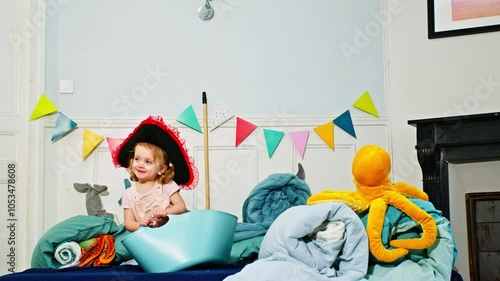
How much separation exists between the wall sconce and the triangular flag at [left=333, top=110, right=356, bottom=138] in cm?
95

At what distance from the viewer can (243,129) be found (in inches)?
151

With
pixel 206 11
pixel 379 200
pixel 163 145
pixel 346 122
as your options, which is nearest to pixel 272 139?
pixel 346 122

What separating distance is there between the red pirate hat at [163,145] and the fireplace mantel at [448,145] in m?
1.25

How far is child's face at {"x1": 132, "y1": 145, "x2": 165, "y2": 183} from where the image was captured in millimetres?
2809

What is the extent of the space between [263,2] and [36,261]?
2.01 meters

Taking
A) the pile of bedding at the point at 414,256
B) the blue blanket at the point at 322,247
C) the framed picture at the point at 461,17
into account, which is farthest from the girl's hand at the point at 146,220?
the framed picture at the point at 461,17

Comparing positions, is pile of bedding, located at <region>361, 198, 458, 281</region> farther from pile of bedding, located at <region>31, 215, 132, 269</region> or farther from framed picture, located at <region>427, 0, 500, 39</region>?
framed picture, located at <region>427, 0, 500, 39</region>

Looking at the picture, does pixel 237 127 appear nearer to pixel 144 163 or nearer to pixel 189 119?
pixel 189 119

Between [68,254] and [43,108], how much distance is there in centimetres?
140

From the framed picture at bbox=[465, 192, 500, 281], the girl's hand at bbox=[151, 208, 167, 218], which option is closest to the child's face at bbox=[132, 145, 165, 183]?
the girl's hand at bbox=[151, 208, 167, 218]

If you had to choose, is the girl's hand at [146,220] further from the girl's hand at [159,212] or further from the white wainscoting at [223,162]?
the white wainscoting at [223,162]

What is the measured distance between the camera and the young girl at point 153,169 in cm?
281

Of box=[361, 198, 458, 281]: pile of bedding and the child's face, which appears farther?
the child's face

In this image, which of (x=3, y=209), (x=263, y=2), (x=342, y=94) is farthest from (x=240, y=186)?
(x=3, y=209)
